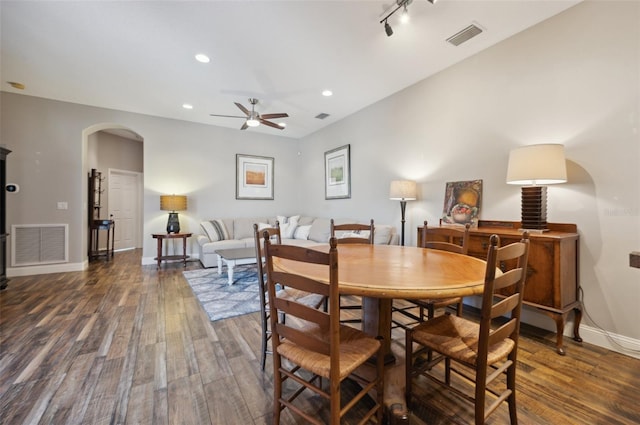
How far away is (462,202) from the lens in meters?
3.11

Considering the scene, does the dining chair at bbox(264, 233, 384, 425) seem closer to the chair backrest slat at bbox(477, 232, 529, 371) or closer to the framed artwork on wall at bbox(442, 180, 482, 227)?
the chair backrest slat at bbox(477, 232, 529, 371)

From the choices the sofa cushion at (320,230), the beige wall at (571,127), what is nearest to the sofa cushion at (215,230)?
the sofa cushion at (320,230)

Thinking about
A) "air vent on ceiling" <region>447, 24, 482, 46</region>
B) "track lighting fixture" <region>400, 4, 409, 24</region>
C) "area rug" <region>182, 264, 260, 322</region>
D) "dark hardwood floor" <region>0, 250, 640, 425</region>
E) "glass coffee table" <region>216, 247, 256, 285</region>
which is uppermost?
"air vent on ceiling" <region>447, 24, 482, 46</region>

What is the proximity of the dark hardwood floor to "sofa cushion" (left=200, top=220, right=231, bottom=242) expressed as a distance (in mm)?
2316

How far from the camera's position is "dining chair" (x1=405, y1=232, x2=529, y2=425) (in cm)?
112

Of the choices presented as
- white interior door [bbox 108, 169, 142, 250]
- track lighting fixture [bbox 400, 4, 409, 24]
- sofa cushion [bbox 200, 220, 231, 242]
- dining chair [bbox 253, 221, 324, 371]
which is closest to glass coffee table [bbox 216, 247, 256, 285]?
sofa cushion [bbox 200, 220, 231, 242]

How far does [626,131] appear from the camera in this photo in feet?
6.73

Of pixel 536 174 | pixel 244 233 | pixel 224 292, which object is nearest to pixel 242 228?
pixel 244 233

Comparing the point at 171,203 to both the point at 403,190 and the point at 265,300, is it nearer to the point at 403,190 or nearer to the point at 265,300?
the point at 265,300

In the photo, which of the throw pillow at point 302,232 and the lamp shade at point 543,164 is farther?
the throw pillow at point 302,232

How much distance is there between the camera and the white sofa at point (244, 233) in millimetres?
4910

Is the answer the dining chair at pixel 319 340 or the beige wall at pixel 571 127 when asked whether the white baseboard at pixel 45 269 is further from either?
the beige wall at pixel 571 127

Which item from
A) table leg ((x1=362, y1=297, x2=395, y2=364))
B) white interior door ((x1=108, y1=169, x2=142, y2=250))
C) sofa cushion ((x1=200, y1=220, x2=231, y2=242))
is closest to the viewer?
table leg ((x1=362, y1=297, x2=395, y2=364))

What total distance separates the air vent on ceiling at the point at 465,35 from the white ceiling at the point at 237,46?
0.21 ft
